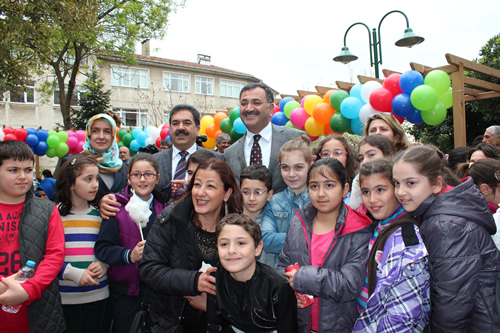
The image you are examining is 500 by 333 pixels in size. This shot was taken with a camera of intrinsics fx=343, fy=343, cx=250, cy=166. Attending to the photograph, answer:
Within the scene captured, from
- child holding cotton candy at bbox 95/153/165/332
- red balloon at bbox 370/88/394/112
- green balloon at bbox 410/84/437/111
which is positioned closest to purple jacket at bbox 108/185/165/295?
child holding cotton candy at bbox 95/153/165/332

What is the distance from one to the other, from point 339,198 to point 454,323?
93 centimetres

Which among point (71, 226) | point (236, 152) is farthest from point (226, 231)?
point (236, 152)

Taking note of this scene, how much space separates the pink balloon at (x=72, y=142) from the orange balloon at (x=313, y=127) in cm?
756

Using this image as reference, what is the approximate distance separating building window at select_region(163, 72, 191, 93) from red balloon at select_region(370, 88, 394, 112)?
23.0 metres

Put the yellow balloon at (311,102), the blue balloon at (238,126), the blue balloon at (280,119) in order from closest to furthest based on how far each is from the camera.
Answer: the yellow balloon at (311,102), the blue balloon at (238,126), the blue balloon at (280,119)

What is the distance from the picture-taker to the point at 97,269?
263 centimetres

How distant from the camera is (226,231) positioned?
198 centimetres

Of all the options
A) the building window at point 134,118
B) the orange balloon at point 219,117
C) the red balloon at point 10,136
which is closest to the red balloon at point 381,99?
the orange balloon at point 219,117

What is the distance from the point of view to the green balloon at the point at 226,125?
9039mm

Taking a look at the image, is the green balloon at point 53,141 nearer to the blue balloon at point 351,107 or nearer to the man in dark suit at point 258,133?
the blue balloon at point 351,107

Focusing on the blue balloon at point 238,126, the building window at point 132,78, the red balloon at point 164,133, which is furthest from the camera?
the building window at point 132,78

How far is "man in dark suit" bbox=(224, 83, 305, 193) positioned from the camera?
11.8 ft

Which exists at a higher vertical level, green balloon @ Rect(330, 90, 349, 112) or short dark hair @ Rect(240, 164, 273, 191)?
green balloon @ Rect(330, 90, 349, 112)

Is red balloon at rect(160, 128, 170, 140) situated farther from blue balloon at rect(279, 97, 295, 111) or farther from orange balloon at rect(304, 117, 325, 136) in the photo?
orange balloon at rect(304, 117, 325, 136)
